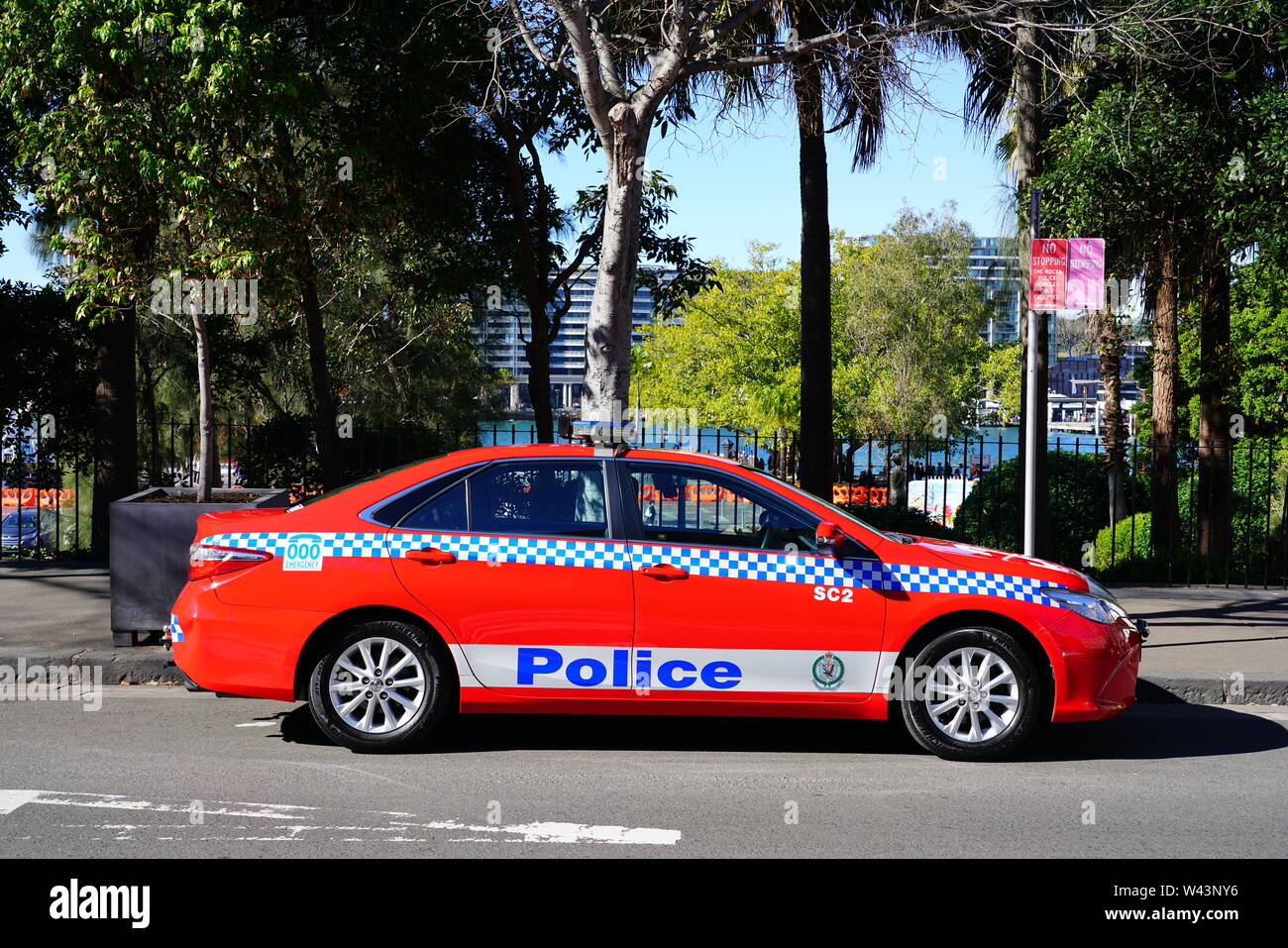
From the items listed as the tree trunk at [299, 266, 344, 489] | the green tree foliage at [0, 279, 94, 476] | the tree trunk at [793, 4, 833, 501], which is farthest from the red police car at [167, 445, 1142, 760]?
the green tree foliage at [0, 279, 94, 476]

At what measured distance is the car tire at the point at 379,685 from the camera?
6.14m

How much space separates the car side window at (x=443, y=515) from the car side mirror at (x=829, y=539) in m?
1.81

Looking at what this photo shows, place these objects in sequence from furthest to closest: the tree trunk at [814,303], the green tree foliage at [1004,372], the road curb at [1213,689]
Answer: the green tree foliage at [1004,372]
the tree trunk at [814,303]
the road curb at [1213,689]

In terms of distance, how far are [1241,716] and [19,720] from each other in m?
7.26

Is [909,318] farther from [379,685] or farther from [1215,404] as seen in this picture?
[379,685]

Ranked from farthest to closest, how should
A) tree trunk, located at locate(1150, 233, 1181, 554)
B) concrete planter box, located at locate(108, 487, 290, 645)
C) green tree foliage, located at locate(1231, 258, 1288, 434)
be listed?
green tree foliage, located at locate(1231, 258, 1288, 434)
tree trunk, located at locate(1150, 233, 1181, 554)
concrete planter box, located at locate(108, 487, 290, 645)

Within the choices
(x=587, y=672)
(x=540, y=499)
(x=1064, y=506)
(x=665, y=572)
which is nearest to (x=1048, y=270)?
(x=665, y=572)

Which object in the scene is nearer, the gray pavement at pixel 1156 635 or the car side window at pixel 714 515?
the car side window at pixel 714 515

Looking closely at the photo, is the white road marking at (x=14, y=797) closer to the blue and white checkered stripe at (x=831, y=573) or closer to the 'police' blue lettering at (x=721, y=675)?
the blue and white checkered stripe at (x=831, y=573)

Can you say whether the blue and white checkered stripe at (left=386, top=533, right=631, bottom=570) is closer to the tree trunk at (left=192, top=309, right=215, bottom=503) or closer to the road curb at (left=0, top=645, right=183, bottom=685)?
the road curb at (left=0, top=645, right=183, bottom=685)

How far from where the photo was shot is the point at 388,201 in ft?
37.6

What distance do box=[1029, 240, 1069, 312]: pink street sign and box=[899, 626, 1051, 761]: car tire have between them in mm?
3018

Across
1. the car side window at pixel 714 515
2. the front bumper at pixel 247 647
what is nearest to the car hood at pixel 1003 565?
the car side window at pixel 714 515

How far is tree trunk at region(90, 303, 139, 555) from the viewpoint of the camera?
1292cm
